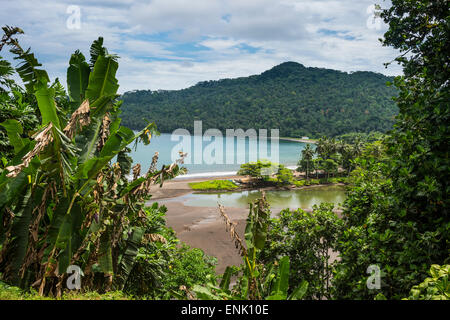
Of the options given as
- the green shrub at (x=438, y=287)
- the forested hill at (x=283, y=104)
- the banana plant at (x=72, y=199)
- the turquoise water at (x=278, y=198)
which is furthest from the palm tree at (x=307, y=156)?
the forested hill at (x=283, y=104)

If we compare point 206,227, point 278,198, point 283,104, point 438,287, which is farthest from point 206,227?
point 283,104

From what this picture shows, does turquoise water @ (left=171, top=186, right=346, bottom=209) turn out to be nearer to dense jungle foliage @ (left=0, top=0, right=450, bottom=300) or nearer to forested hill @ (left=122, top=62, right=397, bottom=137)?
dense jungle foliage @ (left=0, top=0, right=450, bottom=300)

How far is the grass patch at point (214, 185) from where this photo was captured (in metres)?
37.2

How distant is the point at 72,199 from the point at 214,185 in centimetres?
3347

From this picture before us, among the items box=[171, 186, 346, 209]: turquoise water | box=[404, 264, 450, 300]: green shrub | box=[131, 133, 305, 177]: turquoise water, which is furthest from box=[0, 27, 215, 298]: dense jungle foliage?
box=[131, 133, 305, 177]: turquoise water

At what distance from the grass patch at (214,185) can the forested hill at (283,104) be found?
53.2 meters

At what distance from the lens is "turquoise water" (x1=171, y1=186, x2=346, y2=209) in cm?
3067

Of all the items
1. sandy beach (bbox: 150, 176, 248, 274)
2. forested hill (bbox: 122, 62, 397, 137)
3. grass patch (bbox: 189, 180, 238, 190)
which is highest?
forested hill (bbox: 122, 62, 397, 137)

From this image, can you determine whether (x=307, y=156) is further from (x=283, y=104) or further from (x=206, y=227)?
(x=283, y=104)

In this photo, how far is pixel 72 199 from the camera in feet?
14.1

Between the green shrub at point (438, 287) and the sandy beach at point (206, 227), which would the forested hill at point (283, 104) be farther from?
the green shrub at point (438, 287)

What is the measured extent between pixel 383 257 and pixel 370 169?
2290 mm

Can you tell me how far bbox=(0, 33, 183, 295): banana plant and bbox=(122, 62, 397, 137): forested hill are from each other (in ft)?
276
